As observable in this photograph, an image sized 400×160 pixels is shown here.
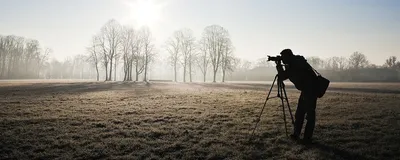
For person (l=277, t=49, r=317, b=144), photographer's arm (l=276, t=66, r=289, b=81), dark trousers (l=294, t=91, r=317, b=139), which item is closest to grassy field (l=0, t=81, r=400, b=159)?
dark trousers (l=294, t=91, r=317, b=139)

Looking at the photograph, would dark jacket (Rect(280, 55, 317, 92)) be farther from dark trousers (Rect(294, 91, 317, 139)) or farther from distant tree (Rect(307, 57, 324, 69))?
distant tree (Rect(307, 57, 324, 69))

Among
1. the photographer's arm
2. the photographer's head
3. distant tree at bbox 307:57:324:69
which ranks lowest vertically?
the photographer's arm

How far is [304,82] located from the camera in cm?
720

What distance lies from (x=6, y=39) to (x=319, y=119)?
117 meters

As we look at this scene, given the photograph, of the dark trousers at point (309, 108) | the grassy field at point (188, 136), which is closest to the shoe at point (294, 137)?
the grassy field at point (188, 136)

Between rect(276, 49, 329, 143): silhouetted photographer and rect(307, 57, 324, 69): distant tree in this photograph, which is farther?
rect(307, 57, 324, 69): distant tree

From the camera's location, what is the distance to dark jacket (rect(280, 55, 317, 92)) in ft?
23.5

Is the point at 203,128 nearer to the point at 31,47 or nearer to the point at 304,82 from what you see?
the point at 304,82

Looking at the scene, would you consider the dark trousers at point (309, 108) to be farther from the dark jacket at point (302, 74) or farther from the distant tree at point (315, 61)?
the distant tree at point (315, 61)

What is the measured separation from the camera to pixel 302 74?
23.7 feet

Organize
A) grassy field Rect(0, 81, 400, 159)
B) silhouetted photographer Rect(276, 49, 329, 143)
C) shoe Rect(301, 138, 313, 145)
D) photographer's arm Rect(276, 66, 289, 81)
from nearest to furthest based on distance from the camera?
grassy field Rect(0, 81, 400, 159) < silhouetted photographer Rect(276, 49, 329, 143) < shoe Rect(301, 138, 313, 145) < photographer's arm Rect(276, 66, 289, 81)

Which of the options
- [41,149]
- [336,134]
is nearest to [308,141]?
[336,134]

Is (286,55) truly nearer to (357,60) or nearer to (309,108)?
(309,108)

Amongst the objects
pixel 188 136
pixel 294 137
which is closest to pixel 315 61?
pixel 294 137
